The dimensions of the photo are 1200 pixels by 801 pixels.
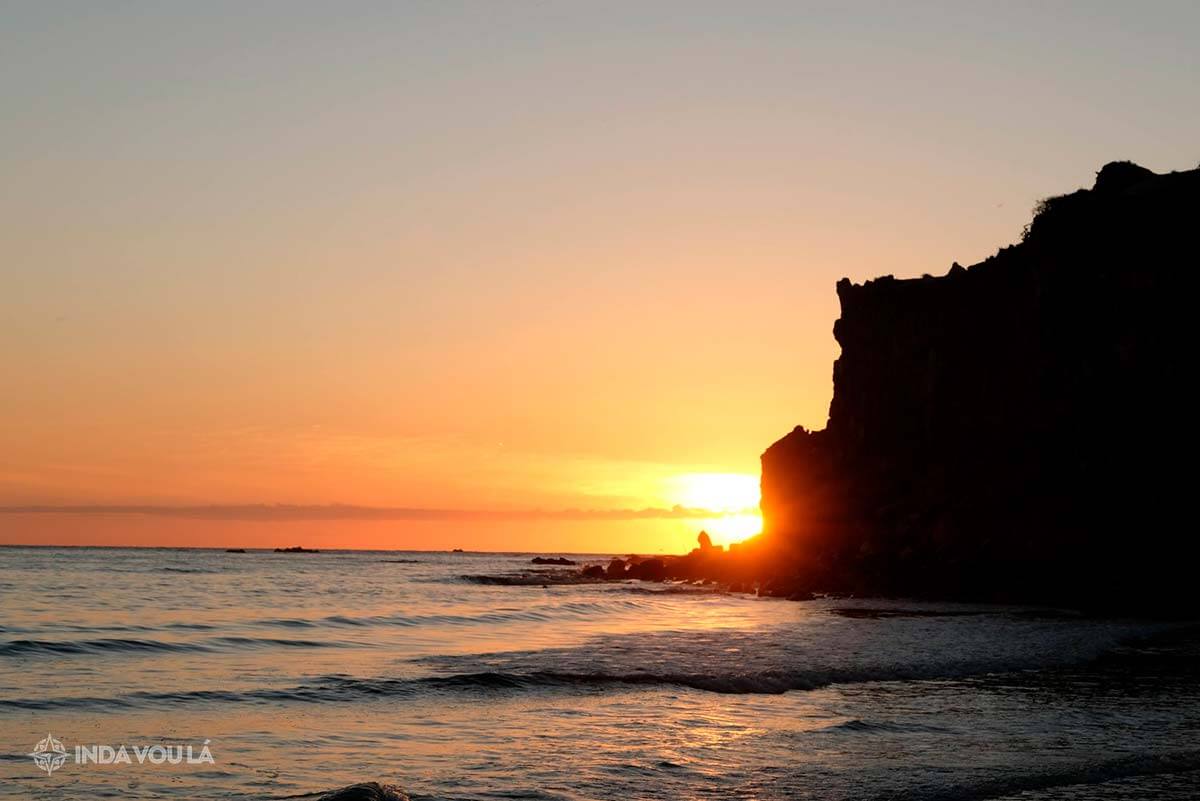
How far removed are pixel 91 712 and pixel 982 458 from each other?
55.6m

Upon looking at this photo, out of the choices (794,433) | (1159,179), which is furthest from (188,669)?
(794,433)

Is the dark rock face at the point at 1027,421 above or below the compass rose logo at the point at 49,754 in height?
above

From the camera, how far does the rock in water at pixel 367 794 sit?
12.4 m

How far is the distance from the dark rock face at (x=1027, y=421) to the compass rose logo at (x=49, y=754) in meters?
47.0

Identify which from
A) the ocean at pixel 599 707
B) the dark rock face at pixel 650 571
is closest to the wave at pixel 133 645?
the ocean at pixel 599 707

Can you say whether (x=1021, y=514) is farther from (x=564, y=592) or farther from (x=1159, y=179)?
(x=564, y=592)

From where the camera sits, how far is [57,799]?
1393 cm

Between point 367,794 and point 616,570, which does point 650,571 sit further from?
point 367,794

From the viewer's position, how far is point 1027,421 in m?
63.1

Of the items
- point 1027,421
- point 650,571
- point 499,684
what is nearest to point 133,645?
point 499,684

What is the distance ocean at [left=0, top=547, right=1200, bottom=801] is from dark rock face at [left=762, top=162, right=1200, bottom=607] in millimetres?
11739

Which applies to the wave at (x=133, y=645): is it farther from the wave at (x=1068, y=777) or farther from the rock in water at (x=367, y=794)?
the wave at (x=1068, y=777)

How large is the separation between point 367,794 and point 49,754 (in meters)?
7.15

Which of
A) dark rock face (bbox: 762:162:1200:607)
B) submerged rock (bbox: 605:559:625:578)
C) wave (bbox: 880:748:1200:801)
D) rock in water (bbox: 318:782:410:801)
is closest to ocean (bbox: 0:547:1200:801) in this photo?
wave (bbox: 880:748:1200:801)
